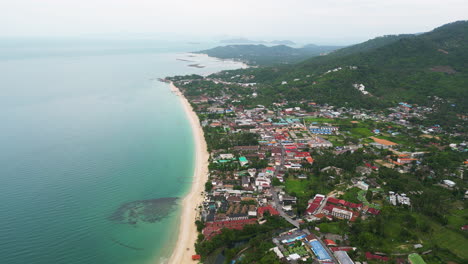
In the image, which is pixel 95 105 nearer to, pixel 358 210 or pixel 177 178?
pixel 177 178

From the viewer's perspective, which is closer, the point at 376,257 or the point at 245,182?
the point at 376,257

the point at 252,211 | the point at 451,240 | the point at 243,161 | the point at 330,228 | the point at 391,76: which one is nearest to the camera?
the point at 451,240

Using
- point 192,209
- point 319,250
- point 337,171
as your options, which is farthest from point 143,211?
point 337,171

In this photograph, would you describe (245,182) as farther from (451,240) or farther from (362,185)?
(451,240)

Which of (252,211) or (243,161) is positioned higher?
(243,161)

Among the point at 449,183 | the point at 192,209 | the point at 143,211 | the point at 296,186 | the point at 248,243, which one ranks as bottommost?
the point at 143,211

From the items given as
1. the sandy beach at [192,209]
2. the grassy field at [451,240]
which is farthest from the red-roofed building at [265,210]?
the grassy field at [451,240]

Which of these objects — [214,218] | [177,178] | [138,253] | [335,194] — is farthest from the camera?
[177,178]

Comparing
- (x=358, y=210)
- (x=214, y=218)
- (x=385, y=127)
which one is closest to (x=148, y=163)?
(x=214, y=218)
